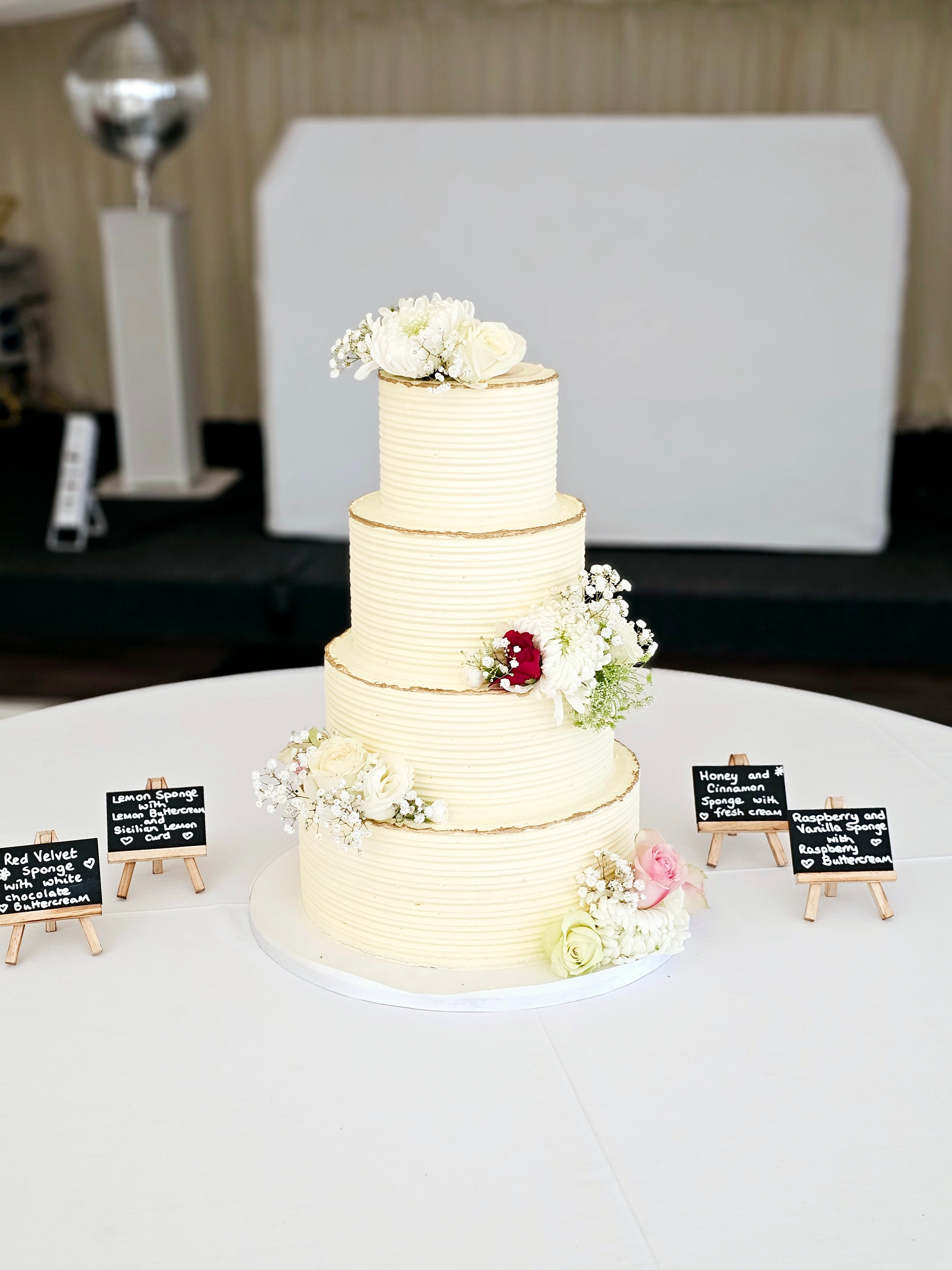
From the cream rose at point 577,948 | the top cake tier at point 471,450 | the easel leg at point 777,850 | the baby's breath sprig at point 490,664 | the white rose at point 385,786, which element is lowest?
the easel leg at point 777,850

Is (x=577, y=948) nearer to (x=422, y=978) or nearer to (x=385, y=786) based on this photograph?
(x=422, y=978)

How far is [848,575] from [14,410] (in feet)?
14.9

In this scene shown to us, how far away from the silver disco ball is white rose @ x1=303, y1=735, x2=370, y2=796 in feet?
13.2

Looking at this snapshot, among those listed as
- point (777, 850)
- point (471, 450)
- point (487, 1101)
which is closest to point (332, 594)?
point (777, 850)

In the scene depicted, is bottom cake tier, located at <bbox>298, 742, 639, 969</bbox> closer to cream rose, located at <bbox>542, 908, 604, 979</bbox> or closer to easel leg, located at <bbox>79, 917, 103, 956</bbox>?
cream rose, located at <bbox>542, 908, 604, 979</bbox>

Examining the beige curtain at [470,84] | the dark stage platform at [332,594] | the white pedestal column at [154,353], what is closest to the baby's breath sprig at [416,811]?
the dark stage platform at [332,594]

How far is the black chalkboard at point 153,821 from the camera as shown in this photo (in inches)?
77.2

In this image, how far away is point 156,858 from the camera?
1955mm

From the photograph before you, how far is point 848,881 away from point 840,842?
6cm

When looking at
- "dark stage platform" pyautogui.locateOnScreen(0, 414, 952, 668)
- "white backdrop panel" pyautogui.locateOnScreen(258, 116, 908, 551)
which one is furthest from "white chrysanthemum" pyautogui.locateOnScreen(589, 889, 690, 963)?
"white backdrop panel" pyautogui.locateOnScreen(258, 116, 908, 551)

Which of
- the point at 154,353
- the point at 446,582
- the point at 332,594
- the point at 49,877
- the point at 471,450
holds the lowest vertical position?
the point at 332,594

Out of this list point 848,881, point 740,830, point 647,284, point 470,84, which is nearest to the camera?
point 848,881

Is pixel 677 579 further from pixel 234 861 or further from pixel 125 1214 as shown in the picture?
pixel 125 1214

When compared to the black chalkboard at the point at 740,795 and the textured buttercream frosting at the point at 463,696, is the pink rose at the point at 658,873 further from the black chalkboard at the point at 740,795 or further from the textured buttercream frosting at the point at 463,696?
the black chalkboard at the point at 740,795
